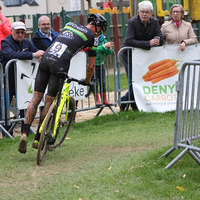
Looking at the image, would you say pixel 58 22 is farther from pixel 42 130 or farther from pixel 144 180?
pixel 144 180

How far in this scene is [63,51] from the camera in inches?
257

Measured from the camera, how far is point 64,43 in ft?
21.5

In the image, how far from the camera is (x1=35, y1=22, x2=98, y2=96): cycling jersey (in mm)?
6516

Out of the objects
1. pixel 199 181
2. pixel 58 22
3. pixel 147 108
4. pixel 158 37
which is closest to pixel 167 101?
pixel 147 108

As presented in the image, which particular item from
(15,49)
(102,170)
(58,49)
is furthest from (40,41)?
(102,170)

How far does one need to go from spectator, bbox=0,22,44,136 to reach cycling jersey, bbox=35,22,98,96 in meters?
2.04

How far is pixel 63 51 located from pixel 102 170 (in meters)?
1.72

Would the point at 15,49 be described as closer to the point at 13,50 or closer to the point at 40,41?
the point at 13,50

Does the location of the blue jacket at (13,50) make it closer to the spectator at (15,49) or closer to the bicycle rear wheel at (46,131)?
the spectator at (15,49)

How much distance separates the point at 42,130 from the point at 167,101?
15.2 feet

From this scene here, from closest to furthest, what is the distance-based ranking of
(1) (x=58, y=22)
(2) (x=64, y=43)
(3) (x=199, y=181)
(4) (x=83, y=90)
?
(3) (x=199, y=181), (2) (x=64, y=43), (4) (x=83, y=90), (1) (x=58, y=22)

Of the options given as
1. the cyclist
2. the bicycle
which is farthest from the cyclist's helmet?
the bicycle

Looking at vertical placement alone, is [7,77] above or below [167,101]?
above

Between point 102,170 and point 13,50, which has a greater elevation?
point 13,50
